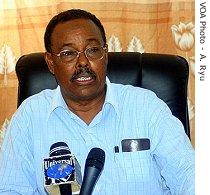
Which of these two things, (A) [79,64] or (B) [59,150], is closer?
(B) [59,150]

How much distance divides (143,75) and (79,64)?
0.96 ft

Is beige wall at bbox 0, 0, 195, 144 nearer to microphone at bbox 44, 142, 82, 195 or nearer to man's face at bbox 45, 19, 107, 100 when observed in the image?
man's face at bbox 45, 19, 107, 100

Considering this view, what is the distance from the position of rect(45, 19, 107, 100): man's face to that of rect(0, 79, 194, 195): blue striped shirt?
3.5 inches

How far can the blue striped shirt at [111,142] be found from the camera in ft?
3.95

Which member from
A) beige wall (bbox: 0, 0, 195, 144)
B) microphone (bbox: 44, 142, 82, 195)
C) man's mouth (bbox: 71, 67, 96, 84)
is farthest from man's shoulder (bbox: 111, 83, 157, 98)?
microphone (bbox: 44, 142, 82, 195)

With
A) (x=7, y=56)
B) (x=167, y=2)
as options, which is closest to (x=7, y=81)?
(x=7, y=56)

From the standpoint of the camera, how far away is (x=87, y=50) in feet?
4.14

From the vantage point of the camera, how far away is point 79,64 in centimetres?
125

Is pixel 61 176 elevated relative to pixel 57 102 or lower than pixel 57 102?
lower

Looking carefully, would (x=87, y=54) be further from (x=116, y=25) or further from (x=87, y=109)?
(x=116, y=25)

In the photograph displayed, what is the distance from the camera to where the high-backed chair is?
140 cm

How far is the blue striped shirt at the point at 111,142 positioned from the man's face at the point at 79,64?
0.29 feet

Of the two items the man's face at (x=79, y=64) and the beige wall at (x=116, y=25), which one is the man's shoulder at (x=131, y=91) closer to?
the man's face at (x=79, y=64)

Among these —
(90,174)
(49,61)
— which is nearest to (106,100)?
(49,61)
